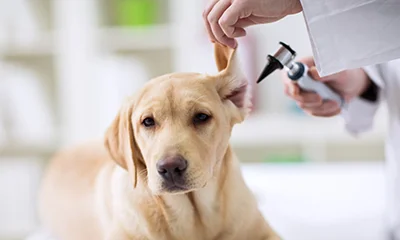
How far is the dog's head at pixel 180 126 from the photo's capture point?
28.7 inches

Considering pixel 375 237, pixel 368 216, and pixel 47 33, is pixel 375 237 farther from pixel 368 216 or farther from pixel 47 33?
pixel 47 33

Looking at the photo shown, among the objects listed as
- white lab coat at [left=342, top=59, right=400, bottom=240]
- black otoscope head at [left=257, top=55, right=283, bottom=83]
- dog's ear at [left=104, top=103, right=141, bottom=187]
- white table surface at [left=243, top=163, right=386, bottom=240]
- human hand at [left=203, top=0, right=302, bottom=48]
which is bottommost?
white table surface at [left=243, top=163, right=386, bottom=240]

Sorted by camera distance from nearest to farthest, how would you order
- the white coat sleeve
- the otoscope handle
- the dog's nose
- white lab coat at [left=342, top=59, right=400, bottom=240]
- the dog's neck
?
1. the dog's nose
2. the dog's neck
3. the otoscope handle
4. white lab coat at [left=342, top=59, right=400, bottom=240]
5. the white coat sleeve

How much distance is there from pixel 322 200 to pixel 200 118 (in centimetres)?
71

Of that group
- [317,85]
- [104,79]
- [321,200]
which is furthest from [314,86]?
[104,79]

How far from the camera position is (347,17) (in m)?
0.74

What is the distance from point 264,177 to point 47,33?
110 cm

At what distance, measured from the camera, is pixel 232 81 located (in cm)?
81

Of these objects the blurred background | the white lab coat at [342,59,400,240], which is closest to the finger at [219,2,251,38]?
the white lab coat at [342,59,400,240]

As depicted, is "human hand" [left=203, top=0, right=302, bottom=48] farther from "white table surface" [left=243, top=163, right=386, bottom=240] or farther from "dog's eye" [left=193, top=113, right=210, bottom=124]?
"white table surface" [left=243, top=163, right=386, bottom=240]

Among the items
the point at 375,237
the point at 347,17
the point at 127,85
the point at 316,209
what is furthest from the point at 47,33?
the point at 347,17

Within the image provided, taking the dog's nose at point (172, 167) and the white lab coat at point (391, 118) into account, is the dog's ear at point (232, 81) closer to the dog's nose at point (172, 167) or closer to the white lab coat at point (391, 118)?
the dog's nose at point (172, 167)

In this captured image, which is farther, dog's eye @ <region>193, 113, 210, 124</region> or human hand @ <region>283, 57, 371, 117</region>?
human hand @ <region>283, 57, 371, 117</region>

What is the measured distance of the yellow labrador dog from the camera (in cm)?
74
